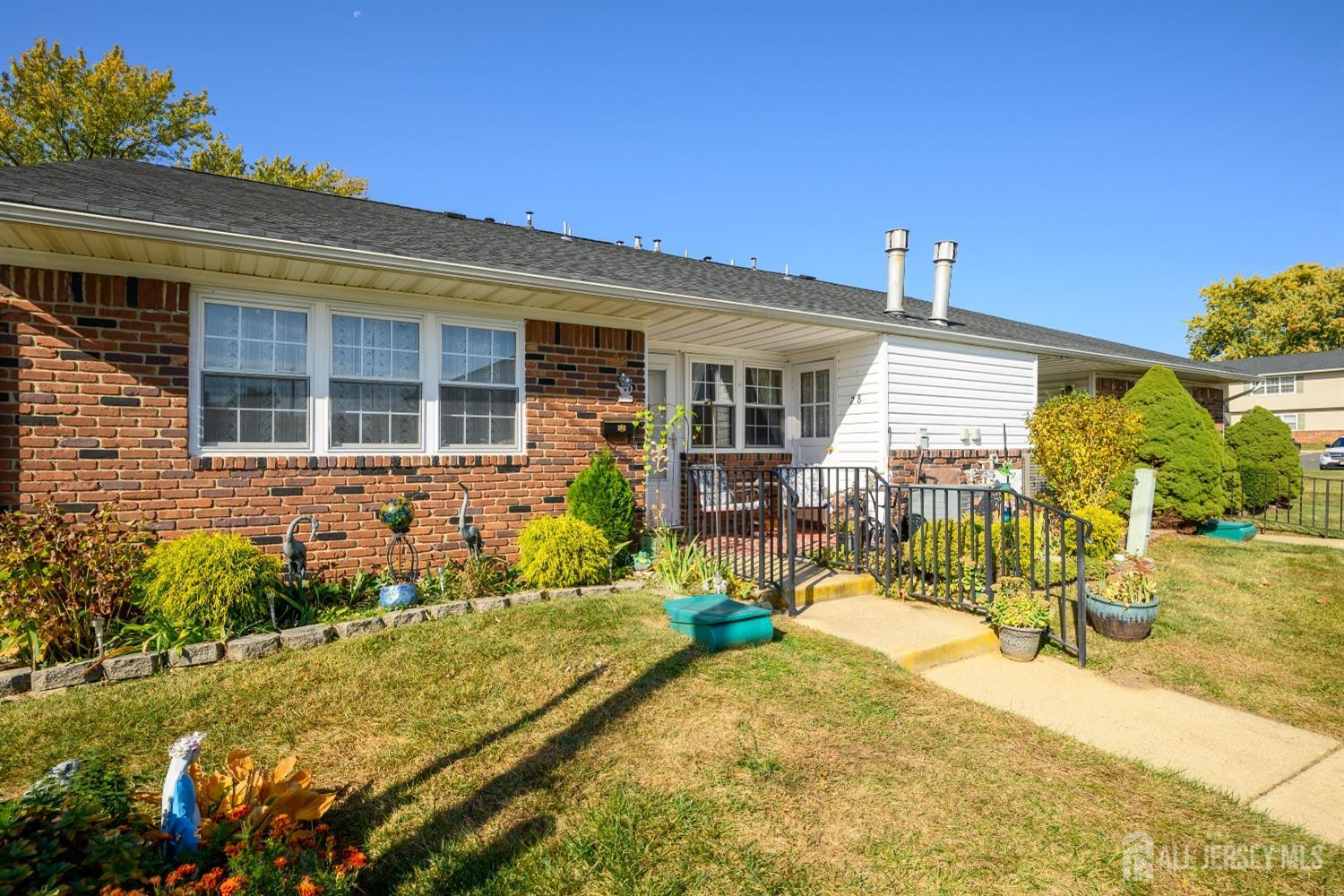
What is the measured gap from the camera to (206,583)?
4.50 m

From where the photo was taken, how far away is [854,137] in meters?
12.1

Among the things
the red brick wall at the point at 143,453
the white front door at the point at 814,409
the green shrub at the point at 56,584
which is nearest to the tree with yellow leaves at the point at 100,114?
the red brick wall at the point at 143,453

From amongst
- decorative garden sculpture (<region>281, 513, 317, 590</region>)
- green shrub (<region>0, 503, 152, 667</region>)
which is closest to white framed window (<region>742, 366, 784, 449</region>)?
decorative garden sculpture (<region>281, 513, 317, 590</region>)

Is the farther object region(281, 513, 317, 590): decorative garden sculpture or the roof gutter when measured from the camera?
region(281, 513, 317, 590): decorative garden sculpture

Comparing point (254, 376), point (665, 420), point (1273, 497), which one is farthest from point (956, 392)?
point (254, 376)

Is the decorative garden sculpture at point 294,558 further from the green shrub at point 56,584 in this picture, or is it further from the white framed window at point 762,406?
the white framed window at point 762,406

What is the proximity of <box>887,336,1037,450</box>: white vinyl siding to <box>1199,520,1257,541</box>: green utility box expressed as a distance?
2.79 meters

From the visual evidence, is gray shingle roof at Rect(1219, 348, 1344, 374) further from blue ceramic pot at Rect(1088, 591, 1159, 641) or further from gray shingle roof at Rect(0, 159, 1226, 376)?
blue ceramic pot at Rect(1088, 591, 1159, 641)

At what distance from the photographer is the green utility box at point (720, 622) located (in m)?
4.85

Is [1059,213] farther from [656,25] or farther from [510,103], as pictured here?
[510,103]

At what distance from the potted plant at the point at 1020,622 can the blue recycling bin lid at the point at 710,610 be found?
5.89 feet

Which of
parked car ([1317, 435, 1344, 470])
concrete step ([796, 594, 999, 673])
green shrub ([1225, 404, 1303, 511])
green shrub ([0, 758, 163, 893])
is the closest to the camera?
green shrub ([0, 758, 163, 893])

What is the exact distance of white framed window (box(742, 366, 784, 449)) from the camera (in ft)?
33.3

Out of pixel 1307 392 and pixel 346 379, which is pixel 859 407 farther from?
pixel 1307 392
